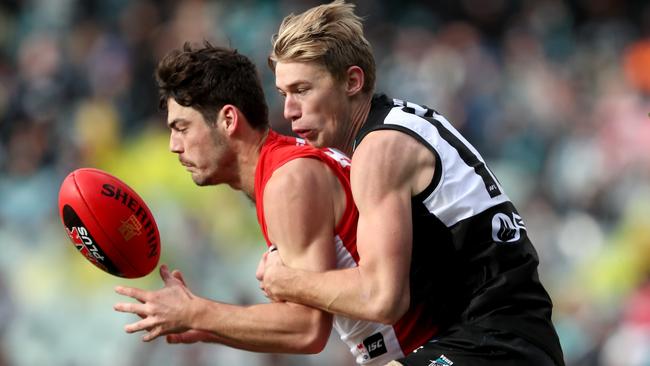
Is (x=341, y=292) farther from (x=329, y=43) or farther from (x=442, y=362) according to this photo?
(x=329, y=43)

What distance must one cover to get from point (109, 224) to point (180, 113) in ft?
2.01

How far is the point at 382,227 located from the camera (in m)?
3.92

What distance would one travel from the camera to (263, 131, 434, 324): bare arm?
3939 mm

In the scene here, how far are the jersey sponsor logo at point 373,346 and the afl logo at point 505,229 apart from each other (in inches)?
26.8

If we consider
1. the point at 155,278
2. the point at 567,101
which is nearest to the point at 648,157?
the point at 567,101

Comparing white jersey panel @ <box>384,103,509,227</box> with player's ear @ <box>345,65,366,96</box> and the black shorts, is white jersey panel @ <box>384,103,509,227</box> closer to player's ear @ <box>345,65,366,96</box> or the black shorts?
player's ear @ <box>345,65,366,96</box>

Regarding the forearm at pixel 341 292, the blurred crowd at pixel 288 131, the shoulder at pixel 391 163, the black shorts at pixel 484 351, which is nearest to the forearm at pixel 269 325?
the forearm at pixel 341 292

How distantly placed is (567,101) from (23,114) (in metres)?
5.58

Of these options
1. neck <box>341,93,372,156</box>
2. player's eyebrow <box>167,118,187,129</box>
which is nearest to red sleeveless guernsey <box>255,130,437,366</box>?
neck <box>341,93,372,156</box>

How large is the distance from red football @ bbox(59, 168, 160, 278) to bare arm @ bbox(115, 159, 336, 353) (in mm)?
482

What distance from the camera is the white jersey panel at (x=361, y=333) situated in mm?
4414

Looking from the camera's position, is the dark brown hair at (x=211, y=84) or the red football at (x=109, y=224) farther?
the dark brown hair at (x=211, y=84)

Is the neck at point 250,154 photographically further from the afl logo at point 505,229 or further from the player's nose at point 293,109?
the afl logo at point 505,229

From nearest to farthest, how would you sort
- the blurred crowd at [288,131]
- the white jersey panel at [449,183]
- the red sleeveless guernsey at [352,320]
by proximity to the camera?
the white jersey panel at [449,183] < the red sleeveless guernsey at [352,320] < the blurred crowd at [288,131]
